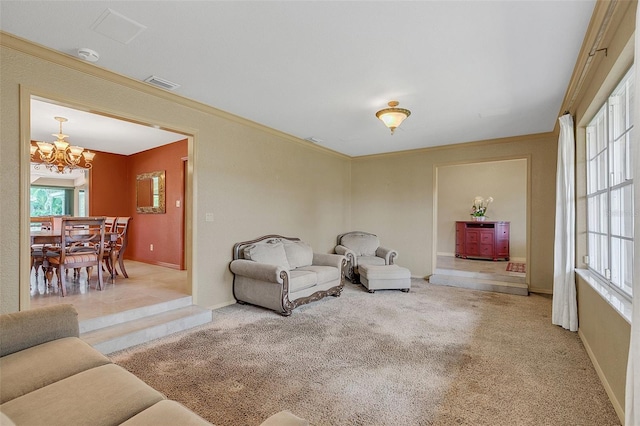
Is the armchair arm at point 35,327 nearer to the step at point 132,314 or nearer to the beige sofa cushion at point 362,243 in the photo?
the step at point 132,314

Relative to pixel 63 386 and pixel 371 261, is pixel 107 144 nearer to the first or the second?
pixel 371 261

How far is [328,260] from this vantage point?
193 inches

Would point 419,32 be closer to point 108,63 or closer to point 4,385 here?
point 108,63

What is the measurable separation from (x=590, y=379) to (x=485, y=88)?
2.80 metres

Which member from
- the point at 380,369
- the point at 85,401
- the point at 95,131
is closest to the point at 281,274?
the point at 380,369

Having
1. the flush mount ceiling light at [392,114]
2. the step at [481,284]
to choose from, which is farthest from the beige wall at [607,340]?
the flush mount ceiling light at [392,114]

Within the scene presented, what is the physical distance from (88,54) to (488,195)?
28.8 feet

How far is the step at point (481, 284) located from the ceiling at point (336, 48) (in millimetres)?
2710

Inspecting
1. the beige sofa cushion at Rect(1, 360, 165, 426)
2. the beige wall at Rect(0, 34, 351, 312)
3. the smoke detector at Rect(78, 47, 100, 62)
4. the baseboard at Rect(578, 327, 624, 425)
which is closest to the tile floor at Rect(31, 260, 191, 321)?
the beige wall at Rect(0, 34, 351, 312)

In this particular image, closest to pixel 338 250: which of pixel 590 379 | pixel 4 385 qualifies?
pixel 590 379

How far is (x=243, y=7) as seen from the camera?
2.00 metres

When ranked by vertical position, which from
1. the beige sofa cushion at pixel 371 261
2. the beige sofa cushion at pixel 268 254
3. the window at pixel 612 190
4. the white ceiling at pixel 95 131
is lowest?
the beige sofa cushion at pixel 371 261

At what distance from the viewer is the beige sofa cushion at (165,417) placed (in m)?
1.09

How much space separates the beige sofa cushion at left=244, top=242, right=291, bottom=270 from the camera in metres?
4.14
